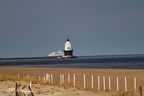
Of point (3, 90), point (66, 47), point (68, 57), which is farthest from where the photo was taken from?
point (68, 57)

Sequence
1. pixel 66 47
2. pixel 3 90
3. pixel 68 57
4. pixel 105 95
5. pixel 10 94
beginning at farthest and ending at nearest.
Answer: pixel 68 57 < pixel 66 47 < pixel 105 95 < pixel 3 90 < pixel 10 94

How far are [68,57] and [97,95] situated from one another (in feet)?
571

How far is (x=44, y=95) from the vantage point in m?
19.9

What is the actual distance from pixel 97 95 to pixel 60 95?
2634mm

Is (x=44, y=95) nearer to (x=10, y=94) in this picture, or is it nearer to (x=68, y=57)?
(x=10, y=94)

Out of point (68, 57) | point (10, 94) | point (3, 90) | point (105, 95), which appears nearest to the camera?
point (10, 94)

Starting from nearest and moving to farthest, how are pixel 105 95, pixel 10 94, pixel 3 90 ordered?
pixel 10 94 → pixel 3 90 → pixel 105 95

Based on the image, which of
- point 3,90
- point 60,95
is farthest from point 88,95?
point 3,90

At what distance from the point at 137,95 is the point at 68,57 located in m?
175

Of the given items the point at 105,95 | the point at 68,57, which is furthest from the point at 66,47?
the point at 105,95

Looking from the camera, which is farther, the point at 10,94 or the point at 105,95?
the point at 105,95

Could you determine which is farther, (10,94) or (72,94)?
(72,94)

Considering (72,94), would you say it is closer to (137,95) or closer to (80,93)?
(80,93)

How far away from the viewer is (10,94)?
63.3ft
